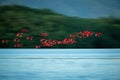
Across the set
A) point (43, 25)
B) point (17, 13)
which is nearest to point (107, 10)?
point (43, 25)

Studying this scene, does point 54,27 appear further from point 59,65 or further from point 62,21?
point 59,65

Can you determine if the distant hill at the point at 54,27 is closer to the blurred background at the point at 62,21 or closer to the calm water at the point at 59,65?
the blurred background at the point at 62,21

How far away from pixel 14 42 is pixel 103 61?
124 cm

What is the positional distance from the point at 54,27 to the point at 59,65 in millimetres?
682

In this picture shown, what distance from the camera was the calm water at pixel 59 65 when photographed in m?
2.25

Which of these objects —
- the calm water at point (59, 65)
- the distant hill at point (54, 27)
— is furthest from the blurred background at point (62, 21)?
the calm water at point (59, 65)

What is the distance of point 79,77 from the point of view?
7.11 ft

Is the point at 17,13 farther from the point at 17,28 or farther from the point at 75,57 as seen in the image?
the point at 75,57

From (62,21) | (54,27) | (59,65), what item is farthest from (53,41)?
(59,65)

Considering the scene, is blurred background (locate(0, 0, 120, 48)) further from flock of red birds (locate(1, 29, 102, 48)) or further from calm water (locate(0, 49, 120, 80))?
calm water (locate(0, 49, 120, 80))

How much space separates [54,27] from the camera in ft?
10.8

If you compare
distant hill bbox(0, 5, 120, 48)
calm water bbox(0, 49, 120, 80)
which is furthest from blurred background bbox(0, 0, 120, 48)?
calm water bbox(0, 49, 120, 80)

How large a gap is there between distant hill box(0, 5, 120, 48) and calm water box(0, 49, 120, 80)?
0.12 m

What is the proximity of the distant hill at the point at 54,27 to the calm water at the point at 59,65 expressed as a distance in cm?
12
